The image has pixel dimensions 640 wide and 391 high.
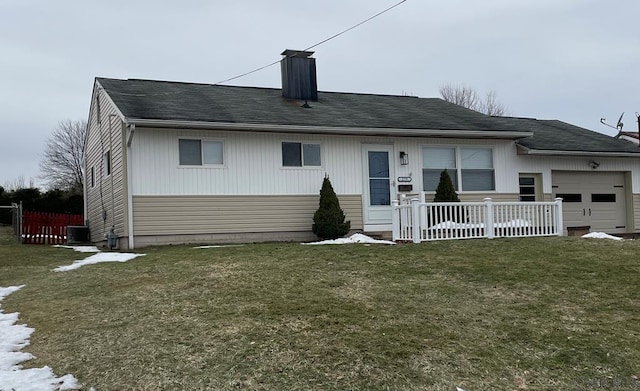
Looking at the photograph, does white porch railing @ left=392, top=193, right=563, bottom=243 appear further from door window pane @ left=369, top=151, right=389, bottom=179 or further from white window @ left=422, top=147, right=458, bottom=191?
door window pane @ left=369, top=151, right=389, bottom=179

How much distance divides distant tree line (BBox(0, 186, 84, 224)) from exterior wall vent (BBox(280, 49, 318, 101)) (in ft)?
50.9

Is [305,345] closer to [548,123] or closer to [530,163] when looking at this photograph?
[530,163]

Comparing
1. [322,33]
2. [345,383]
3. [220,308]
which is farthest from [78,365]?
[322,33]

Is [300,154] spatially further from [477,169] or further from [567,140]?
[567,140]

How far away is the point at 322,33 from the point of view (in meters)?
15.7

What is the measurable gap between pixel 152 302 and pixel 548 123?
57.7 ft

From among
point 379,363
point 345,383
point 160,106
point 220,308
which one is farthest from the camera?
point 160,106

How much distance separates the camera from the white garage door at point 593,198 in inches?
659

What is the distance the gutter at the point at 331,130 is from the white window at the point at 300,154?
41cm

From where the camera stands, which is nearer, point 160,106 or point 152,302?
point 152,302

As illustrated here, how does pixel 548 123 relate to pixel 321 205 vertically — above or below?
above

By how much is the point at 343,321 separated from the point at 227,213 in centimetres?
776

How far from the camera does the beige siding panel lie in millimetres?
12594

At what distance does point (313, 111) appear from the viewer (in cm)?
1511
